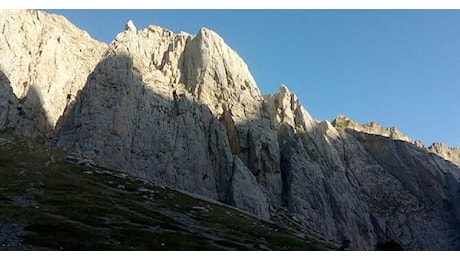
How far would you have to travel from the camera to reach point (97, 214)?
7194 cm

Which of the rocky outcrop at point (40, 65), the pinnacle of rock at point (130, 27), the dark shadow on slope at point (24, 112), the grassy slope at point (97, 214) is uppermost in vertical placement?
the pinnacle of rock at point (130, 27)

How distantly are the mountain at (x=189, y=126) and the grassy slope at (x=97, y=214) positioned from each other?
1912 centimetres

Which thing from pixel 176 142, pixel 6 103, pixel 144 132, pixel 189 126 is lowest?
pixel 6 103

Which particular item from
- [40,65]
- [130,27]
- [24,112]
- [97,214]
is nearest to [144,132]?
[24,112]

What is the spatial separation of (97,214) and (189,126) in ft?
287

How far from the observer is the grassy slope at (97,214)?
5291 cm

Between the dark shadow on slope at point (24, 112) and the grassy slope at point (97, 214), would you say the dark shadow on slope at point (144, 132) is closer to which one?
the dark shadow on slope at point (24, 112)

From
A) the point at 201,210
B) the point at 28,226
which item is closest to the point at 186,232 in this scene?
the point at 28,226

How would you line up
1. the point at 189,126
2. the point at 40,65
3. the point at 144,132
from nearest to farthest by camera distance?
the point at 144,132 < the point at 40,65 < the point at 189,126

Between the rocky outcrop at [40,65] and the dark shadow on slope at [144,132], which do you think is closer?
the dark shadow on slope at [144,132]

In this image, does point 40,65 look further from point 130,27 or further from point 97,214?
point 97,214

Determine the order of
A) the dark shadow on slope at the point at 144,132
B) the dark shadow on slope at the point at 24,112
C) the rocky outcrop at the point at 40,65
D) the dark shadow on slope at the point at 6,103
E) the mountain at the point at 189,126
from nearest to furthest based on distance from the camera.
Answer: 1. the dark shadow on slope at the point at 6,103
2. the dark shadow on slope at the point at 24,112
3. the dark shadow on slope at the point at 144,132
4. the mountain at the point at 189,126
5. the rocky outcrop at the point at 40,65

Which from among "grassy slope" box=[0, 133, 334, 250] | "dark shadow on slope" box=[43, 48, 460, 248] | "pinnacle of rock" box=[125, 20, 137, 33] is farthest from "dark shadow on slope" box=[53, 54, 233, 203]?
"pinnacle of rock" box=[125, 20, 137, 33]

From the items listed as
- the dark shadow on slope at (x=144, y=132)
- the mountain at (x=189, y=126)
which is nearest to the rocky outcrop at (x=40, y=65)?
the mountain at (x=189, y=126)
